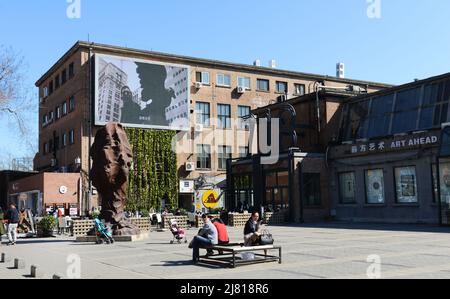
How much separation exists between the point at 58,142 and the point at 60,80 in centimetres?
626

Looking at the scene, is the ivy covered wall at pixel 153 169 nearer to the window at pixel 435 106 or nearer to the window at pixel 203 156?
the window at pixel 203 156

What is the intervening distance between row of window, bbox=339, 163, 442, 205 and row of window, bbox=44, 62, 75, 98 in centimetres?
2807

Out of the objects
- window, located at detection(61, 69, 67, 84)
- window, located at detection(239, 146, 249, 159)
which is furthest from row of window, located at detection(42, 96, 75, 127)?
window, located at detection(239, 146, 249, 159)

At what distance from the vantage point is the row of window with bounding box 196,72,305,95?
176 ft

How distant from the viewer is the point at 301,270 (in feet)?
39.6

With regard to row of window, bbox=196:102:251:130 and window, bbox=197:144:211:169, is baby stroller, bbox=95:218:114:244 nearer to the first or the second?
window, bbox=197:144:211:169

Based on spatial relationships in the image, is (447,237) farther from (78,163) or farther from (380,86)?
(380,86)

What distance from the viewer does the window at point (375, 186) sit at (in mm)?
31656

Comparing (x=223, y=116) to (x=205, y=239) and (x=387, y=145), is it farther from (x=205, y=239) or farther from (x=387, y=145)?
(x=205, y=239)

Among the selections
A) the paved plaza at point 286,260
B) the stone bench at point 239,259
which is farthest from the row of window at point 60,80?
the stone bench at point 239,259

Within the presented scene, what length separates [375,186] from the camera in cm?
3209

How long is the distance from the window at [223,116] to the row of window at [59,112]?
47.1ft
